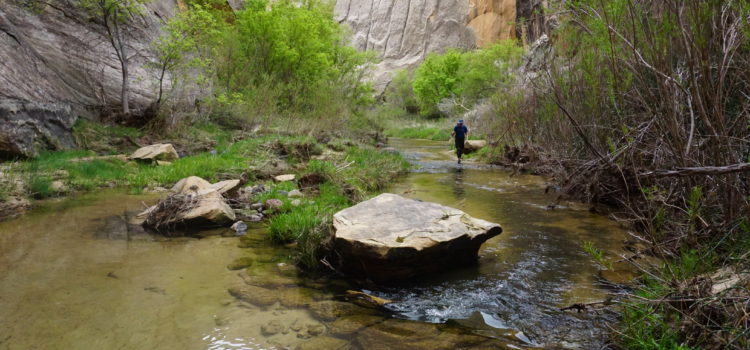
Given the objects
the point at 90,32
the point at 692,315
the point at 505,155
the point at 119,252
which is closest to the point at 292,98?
the point at 90,32

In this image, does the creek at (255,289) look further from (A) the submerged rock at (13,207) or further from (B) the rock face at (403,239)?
(A) the submerged rock at (13,207)

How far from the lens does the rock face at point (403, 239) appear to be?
13.7 ft

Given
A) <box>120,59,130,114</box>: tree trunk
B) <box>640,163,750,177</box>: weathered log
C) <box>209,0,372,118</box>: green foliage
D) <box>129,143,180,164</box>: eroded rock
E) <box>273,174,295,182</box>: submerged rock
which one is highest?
<box>209,0,372,118</box>: green foliage

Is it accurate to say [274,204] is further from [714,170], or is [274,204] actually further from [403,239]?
[714,170]

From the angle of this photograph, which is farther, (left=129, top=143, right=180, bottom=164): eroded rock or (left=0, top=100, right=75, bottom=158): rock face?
(left=129, top=143, right=180, bottom=164): eroded rock

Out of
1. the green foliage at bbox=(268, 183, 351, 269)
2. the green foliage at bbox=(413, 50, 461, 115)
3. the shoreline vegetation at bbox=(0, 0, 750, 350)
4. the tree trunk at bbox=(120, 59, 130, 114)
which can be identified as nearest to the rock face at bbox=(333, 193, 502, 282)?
the green foliage at bbox=(268, 183, 351, 269)

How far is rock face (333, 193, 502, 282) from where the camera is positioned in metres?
4.18

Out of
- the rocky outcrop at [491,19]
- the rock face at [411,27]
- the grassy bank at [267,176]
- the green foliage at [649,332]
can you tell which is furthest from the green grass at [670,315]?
the rock face at [411,27]

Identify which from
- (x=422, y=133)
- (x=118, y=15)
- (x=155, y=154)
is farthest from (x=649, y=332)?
(x=422, y=133)

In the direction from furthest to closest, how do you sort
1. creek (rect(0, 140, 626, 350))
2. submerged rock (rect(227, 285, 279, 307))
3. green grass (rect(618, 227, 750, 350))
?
submerged rock (rect(227, 285, 279, 307)) → creek (rect(0, 140, 626, 350)) → green grass (rect(618, 227, 750, 350))

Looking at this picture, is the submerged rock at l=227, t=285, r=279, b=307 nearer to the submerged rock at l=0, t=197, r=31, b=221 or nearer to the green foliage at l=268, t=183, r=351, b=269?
the green foliage at l=268, t=183, r=351, b=269

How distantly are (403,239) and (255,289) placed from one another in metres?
1.52

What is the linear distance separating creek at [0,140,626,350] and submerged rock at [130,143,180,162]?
14.7 feet

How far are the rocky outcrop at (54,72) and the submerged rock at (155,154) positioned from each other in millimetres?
1626
